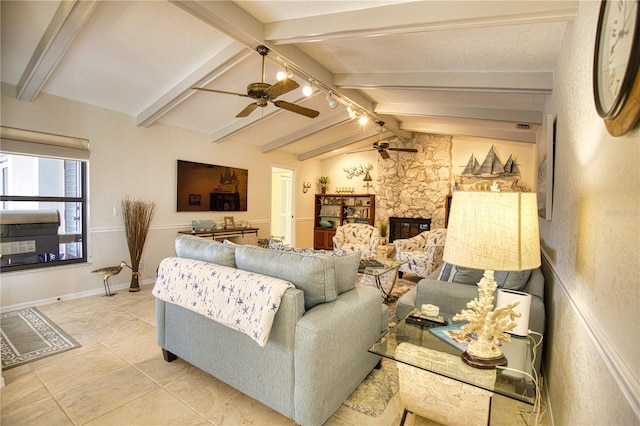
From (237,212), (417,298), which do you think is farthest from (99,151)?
(417,298)

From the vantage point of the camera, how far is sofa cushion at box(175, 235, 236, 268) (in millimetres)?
2238

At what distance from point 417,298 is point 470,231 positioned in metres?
1.51

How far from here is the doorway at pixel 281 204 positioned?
8148 mm

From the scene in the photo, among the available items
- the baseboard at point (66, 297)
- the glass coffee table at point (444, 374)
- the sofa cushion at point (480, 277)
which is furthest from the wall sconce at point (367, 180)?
the glass coffee table at point (444, 374)

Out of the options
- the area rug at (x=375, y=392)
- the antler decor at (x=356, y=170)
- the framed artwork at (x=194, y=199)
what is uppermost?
the antler decor at (x=356, y=170)

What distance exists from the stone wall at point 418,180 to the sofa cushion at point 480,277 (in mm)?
4274

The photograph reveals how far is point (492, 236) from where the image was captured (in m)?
1.30

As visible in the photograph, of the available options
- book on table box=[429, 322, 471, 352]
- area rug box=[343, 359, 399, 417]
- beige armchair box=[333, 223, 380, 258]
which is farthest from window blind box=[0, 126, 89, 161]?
book on table box=[429, 322, 471, 352]

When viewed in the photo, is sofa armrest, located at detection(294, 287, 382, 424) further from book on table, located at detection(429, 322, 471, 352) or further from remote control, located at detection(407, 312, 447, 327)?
book on table, located at detection(429, 322, 471, 352)

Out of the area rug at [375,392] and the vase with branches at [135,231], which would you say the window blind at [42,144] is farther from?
the area rug at [375,392]

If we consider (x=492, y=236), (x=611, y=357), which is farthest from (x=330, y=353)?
(x=611, y=357)

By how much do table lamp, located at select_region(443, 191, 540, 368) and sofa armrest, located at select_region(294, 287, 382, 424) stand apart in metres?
0.69

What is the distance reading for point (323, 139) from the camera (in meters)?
7.17

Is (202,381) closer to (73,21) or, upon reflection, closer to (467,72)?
(73,21)
